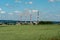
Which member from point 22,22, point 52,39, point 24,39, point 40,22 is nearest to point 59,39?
point 52,39

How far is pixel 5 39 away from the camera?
13648 mm

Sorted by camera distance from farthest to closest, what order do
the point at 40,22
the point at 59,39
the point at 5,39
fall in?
the point at 40,22 → the point at 59,39 → the point at 5,39

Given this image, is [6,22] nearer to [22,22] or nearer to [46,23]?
[22,22]

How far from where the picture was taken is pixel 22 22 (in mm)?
35969

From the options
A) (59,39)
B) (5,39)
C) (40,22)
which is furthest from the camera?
(40,22)

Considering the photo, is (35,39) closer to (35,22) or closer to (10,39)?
(10,39)

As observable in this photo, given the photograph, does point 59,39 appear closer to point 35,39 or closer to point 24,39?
point 35,39

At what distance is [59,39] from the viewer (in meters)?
14.5

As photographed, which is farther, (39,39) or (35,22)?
(35,22)

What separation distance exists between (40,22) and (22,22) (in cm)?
431

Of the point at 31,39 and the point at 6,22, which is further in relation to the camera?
the point at 6,22

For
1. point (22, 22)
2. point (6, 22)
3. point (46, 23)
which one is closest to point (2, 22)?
point (6, 22)

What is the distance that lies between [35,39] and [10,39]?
2.22m

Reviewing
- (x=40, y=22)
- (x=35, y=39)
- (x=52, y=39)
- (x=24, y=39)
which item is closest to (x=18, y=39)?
(x=24, y=39)
